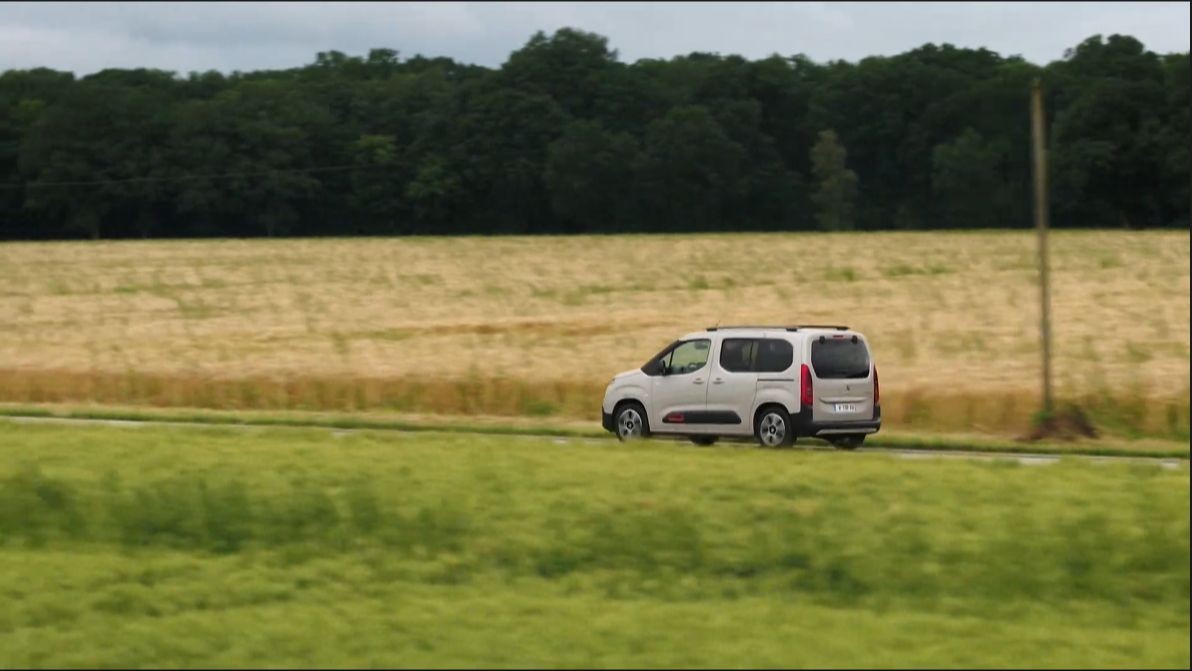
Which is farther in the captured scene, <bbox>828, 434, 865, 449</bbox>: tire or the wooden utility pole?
the wooden utility pole

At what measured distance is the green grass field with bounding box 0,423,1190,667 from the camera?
1185 centimetres

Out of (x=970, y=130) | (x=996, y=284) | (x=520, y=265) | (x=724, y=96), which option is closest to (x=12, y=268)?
(x=520, y=265)

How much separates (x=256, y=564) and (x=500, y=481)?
2.33 m

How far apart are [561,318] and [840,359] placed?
23.7 meters

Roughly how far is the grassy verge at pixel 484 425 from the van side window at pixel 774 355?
178 cm

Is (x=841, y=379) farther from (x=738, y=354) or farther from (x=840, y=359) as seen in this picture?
(x=738, y=354)

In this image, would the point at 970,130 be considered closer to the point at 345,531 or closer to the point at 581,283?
the point at 581,283

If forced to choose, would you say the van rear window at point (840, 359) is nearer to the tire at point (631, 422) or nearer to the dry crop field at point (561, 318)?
the tire at point (631, 422)

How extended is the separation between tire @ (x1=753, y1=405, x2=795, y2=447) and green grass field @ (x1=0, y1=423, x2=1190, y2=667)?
262 inches

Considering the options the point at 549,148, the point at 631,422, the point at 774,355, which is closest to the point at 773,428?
the point at 774,355

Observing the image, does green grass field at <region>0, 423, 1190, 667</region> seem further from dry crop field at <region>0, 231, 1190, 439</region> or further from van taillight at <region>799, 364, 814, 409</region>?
dry crop field at <region>0, 231, 1190, 439</region>

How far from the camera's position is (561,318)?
157 feet

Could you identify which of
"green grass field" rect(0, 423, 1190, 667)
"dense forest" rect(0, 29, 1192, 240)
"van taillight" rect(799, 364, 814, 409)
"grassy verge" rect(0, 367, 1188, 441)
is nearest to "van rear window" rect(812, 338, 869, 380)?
"van taillight" rect(799, 364, 814, 409)

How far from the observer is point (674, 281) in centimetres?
5969
